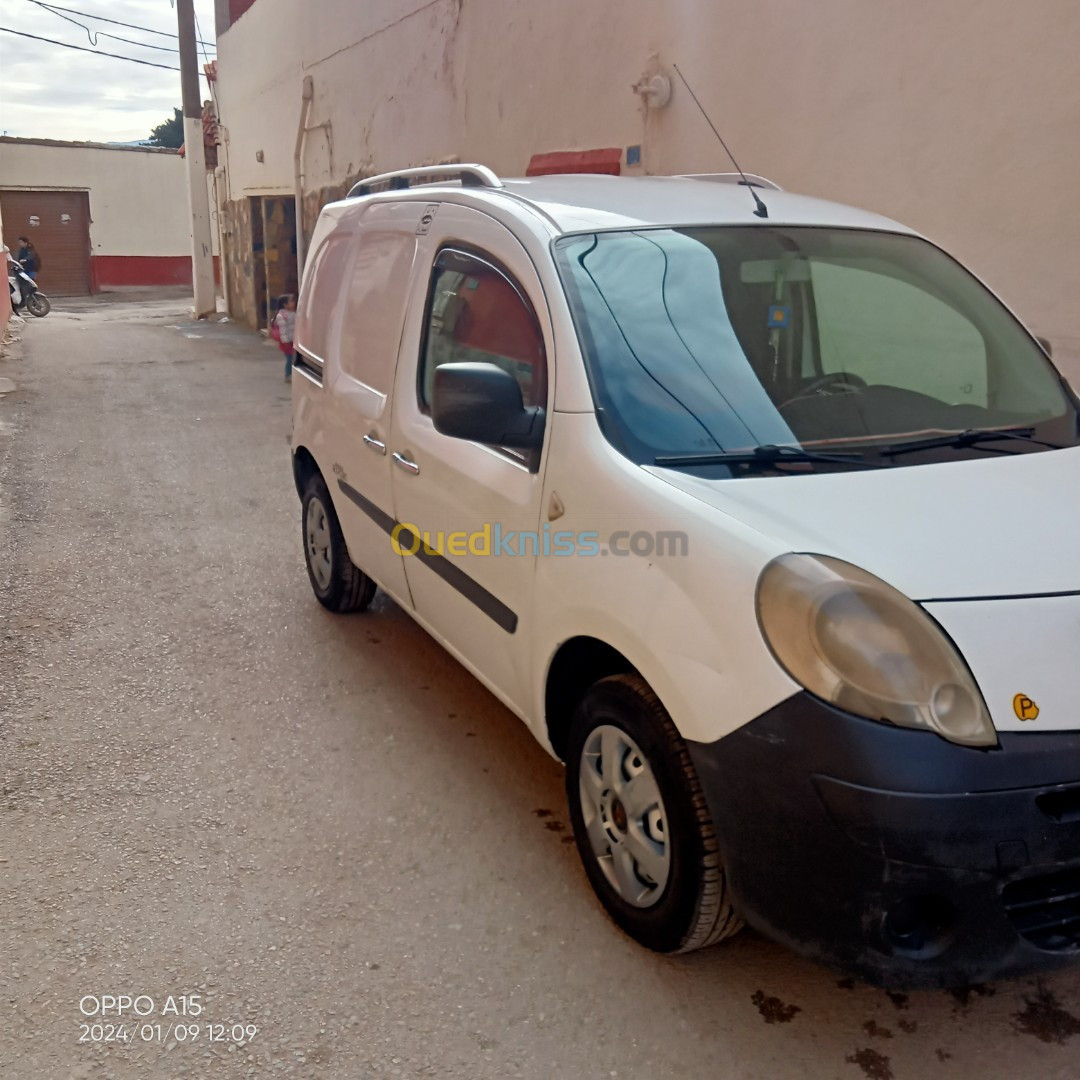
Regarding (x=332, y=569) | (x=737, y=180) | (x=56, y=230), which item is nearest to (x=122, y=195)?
(x=56, y=230)

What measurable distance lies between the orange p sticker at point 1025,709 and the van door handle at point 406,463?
2035mm

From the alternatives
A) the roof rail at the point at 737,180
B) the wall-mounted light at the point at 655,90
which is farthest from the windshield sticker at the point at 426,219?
the wall-mounted light at the point at 655,90

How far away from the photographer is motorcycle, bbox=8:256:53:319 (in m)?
22.0

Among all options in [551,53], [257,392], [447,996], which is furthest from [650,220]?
[257,392]

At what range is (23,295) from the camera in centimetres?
2223

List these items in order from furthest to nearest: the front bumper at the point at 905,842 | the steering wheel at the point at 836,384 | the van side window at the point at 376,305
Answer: the van side window at the point at 376,305
the steering wheel at the point at 836,384
the front bumper at the point at 905,842

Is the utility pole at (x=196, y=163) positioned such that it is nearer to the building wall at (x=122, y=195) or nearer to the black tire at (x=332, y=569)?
the building wall at (x=122, y=195)

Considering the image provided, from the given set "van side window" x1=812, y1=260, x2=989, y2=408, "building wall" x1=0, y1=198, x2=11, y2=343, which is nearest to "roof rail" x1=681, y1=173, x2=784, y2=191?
"van side window" x1=812, y1=260, x2=989, y2=408

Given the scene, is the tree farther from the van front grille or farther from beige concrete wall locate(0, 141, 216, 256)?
the van front grille

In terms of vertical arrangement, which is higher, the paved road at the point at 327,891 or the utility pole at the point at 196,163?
the utility pole at the point at 196,163

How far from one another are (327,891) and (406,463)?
139 cm

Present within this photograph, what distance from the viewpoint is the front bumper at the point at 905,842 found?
1961 mm

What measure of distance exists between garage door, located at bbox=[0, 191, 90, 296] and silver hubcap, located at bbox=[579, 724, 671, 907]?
114ft

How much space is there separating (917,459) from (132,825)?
8.17ft
